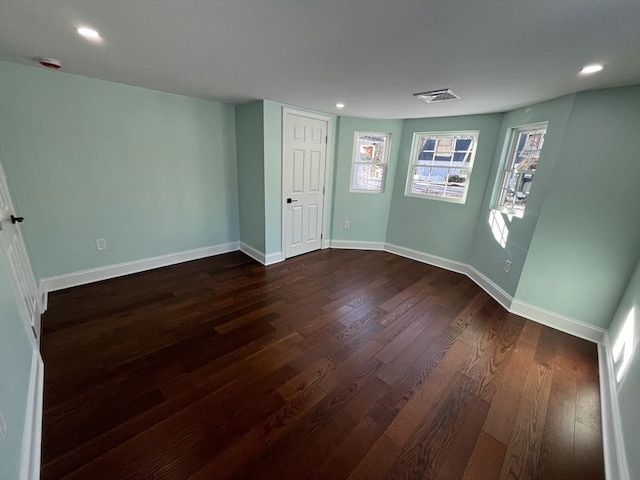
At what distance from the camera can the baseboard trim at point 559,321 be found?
8.05ft

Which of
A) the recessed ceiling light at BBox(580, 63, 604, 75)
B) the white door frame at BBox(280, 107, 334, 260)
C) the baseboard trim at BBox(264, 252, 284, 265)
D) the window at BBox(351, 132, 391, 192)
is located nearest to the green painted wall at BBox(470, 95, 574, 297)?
the recessed ceiling light at BBox(580, 63, 604, 75)

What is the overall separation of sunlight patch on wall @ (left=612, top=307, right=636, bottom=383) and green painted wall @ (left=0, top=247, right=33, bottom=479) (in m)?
3.36

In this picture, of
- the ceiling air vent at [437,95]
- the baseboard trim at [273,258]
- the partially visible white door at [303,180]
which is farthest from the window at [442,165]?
the baseboard trim at [273,258]

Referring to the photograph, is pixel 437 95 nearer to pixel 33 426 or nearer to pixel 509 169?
pixel 509 169

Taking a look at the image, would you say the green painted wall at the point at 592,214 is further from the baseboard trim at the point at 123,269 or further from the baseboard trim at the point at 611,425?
the baseboard trim at the point at 123,269

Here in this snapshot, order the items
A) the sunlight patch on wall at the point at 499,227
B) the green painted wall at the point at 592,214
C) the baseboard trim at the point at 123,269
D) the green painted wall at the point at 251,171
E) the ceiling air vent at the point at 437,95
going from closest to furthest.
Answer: the green painted wall at the point at 592,214, the ceiling air vent at the point at 437,95, the baseboard trim at the point at 123,269, the sunlight patch on wall at the point at 499,227, the green painted wall at the point at 251,171

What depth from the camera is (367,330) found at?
2416 millimetres

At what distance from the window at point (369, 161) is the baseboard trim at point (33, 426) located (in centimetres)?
405

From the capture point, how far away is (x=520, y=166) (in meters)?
3.03

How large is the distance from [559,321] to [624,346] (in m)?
0.76

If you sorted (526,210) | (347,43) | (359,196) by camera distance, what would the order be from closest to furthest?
(347,43), (526,210), (359,196)

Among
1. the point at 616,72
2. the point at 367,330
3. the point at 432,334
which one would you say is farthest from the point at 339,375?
the point at 616,72

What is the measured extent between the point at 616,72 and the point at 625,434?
2.31 metres

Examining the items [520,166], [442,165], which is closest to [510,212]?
[520,166]
